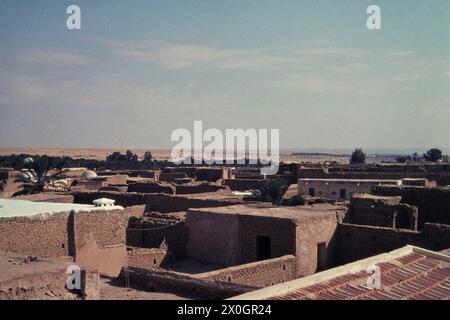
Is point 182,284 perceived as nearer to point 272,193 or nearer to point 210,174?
point 272,193

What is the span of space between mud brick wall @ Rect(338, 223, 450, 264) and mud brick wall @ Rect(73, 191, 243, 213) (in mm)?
6114

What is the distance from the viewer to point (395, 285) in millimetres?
9523

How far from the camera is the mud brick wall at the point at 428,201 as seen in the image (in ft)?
66.3

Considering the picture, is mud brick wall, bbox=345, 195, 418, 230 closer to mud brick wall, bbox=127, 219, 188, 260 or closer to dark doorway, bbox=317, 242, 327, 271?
dark doorway, bbox=317, 242, 327, 271

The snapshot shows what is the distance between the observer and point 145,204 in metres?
25.4

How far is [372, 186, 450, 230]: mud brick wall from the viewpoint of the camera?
20.2 m

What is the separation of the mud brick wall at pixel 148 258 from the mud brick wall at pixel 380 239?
18.6 ft

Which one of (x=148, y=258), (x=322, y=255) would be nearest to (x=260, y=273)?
(x=322, y=255)

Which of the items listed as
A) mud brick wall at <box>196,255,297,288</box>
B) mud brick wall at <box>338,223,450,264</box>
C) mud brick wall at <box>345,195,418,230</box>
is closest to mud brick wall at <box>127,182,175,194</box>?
mud brick wall at <box>345,195,418,230</box>

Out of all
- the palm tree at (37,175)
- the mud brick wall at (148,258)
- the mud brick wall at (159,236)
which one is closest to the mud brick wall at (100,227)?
the mud brick wall at (148,258)

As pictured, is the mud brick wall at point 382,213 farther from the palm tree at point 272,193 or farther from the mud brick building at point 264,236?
the palm tree at point 272,193
